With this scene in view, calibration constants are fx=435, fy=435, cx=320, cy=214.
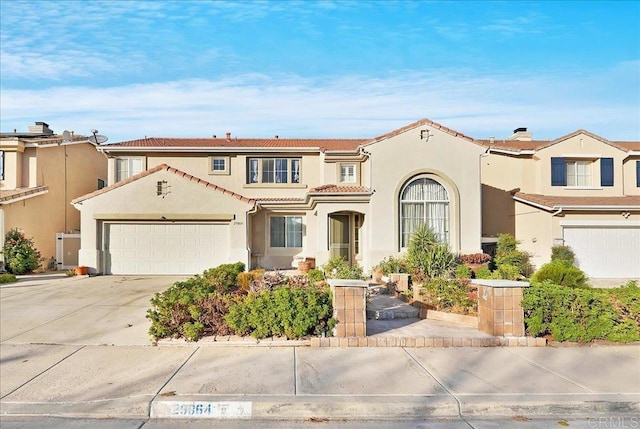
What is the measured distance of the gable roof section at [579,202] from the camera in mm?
17375

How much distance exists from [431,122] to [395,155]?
6.17ft

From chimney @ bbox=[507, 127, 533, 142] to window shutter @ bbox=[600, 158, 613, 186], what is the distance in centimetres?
492

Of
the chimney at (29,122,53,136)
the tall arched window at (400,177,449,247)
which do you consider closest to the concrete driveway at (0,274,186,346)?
the tall arched window at (400,177,449,247)

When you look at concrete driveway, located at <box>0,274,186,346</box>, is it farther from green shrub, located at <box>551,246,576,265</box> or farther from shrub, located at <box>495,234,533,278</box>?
green shrub, located at <box>551,246,576,265</box>

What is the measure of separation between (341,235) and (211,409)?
13.1 meters

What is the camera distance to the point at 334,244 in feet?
58.1

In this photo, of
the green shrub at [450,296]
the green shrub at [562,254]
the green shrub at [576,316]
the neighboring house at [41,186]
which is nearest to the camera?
the green shrub at [576,316]

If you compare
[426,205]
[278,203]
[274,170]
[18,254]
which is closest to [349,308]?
[426,205]

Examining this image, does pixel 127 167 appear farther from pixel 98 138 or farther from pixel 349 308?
pixel 349 308

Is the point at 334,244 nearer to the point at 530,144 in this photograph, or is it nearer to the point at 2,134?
the point at 530,144

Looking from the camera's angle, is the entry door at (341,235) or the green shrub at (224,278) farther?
the entry door at (341,235)

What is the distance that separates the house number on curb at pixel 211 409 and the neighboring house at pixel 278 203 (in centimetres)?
1129

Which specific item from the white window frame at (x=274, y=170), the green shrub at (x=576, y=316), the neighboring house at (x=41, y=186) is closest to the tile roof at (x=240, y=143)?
the white window frame at (x=274, y=170)

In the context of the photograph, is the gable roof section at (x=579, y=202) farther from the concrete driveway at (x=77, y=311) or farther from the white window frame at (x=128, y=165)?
the white window frame at (x=128, y=165)
